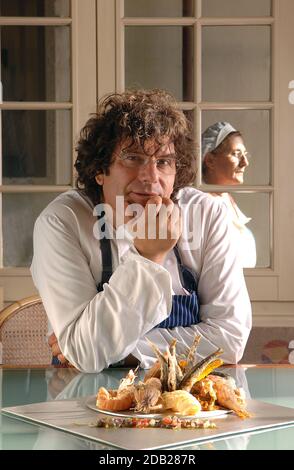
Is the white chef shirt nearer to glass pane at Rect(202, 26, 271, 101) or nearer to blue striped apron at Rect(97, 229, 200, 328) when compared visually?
blue striped apron at Rect(97, 229, 200, 328)

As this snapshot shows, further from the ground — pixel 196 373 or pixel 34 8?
pixel 34 8

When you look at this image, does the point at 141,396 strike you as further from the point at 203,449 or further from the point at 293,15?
the point at 293,15

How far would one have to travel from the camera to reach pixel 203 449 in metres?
1.09

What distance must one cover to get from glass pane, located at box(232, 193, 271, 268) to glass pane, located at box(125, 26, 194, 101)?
0.50 metres

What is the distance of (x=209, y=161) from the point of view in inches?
136

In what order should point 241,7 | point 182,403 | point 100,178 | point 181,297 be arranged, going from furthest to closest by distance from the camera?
point 241,7 → point 100,178 → point 181,297 → point 182,403

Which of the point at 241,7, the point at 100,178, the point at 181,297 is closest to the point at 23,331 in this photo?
the point at 100,178

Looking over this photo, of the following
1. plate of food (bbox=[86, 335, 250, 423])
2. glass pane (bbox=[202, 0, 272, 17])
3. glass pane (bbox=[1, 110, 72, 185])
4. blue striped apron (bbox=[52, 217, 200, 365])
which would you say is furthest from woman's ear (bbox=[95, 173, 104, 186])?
glass pane (bbox=[202, 0, 272, 17])

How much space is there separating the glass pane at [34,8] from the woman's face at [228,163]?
0.87 metres

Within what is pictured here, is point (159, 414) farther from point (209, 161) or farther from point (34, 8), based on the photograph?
point (34, 8)

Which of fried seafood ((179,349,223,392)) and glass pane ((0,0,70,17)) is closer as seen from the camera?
fried seafood ((179,349,223,392))

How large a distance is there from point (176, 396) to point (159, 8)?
2510 millimetres

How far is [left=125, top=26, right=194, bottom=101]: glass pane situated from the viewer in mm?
3480

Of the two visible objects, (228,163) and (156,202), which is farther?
(228,163)
